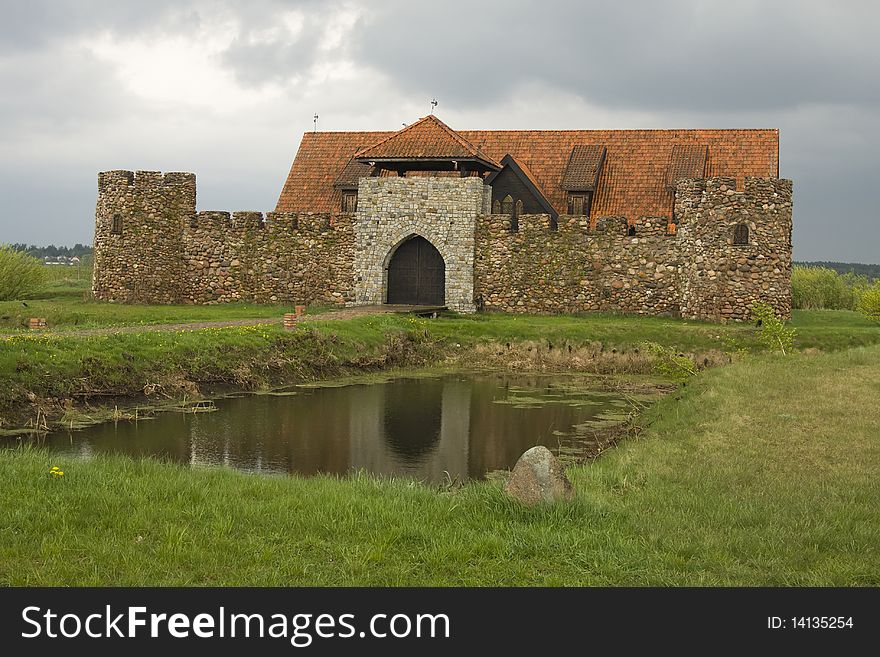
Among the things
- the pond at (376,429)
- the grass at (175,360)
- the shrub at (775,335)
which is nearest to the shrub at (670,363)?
the pond at (376,429)

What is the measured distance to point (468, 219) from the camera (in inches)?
1251

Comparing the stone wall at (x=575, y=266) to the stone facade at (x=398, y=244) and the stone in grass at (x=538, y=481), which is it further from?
the stone in grass at (x=538, y=481)

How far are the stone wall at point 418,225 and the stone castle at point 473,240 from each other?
0.15 feet

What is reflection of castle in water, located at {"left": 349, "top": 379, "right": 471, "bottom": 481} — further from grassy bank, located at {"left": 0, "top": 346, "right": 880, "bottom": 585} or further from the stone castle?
the stone castle

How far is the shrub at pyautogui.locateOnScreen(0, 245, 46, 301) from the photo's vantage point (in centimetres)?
3256

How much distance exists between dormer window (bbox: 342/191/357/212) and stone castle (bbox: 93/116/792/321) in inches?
90.2

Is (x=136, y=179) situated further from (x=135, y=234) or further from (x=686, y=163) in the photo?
(x=686, y=163)

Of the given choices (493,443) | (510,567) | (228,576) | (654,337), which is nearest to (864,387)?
(493,443)

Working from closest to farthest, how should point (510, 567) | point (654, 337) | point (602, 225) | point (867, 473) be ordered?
point (510, 567)
point (867, 473)
point (654, 337)
point (602, 225)

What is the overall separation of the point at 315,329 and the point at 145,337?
469 centimetres

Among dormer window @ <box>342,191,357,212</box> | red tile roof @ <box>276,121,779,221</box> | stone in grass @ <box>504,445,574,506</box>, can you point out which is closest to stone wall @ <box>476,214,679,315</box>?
red tile roof @ <box>276,121,779,221</box>

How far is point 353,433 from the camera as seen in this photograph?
51.1 feet

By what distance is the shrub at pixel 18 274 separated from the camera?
107ft
